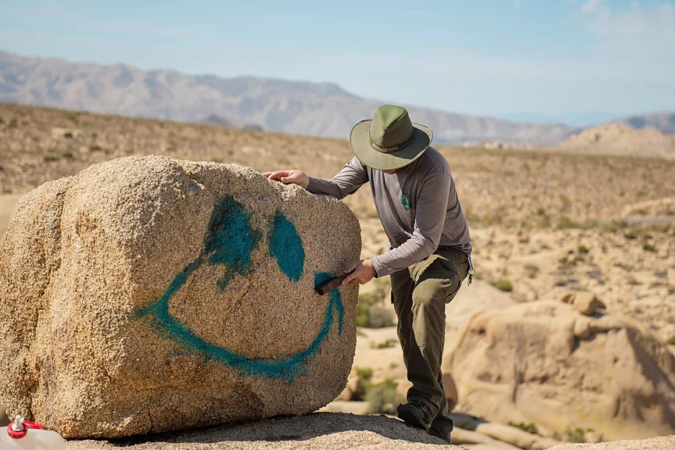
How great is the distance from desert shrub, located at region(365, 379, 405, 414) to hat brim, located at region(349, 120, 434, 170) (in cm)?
320

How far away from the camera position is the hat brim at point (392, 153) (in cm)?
342

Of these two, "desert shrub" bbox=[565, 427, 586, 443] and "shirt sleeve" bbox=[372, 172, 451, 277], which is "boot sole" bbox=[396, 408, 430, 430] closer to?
"shirt sleeve" bbox=[372, 172, 451, 277]

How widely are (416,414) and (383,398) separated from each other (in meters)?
2.51

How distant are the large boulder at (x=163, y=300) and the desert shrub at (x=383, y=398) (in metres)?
2.32

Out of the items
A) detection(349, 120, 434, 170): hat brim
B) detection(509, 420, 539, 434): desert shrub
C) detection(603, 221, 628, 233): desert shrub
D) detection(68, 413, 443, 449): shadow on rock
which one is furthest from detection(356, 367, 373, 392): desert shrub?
detection(603, 221, 628, 233): desert shrub

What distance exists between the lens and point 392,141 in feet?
11.4

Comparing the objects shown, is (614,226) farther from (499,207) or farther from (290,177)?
(290,177)

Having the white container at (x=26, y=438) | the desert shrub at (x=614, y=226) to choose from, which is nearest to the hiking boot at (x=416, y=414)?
the white container at (x=26, y=438)

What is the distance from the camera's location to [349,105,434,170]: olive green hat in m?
3.44

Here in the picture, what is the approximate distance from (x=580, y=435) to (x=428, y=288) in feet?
10.1

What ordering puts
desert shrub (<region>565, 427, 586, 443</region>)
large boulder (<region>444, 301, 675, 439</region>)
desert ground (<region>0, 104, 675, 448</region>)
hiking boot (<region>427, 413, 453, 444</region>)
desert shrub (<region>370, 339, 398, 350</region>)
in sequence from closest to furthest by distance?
hiking boot (<region>427, 413, 453, 444</region>)
desert shrub (<region>565, 427, 586, 443</region>)
large boulder (<region>444, 301, 675, 439</region>)
desert shrub (<region>370, 339, 398, 350</region>)
desert ground (<region>0, 104, 675, 448</region>)

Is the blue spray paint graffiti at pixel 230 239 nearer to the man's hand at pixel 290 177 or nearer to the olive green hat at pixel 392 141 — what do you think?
the man's hand at pixel 290 177

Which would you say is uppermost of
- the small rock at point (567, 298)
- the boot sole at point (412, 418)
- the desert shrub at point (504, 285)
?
the small rock at point (567, 298)

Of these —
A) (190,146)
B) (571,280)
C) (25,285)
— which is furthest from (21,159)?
(25,285)
